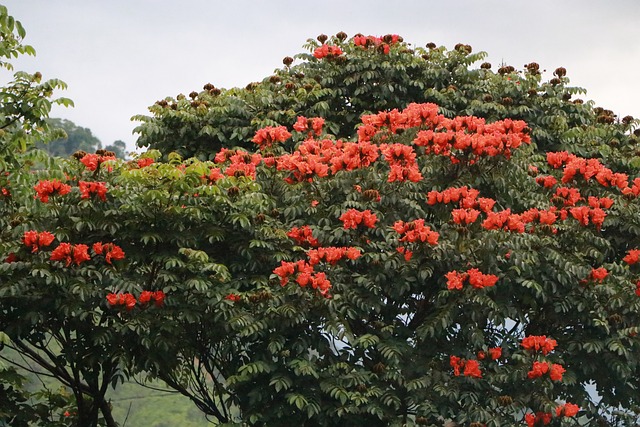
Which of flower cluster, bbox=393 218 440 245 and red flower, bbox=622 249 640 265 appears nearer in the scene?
flower cluster, bbox=393 218 440 245

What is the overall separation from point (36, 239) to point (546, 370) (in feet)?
16.3

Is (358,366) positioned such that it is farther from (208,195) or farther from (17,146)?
(17,146)

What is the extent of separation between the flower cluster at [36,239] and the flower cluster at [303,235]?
2292 mm

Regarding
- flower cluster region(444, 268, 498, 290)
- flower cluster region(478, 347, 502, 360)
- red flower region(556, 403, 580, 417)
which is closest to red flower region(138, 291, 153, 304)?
flower cluster region(444, 268, 498, 290)

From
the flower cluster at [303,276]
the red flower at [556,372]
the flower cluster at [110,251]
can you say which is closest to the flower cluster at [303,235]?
the flower cluster at [303,276]

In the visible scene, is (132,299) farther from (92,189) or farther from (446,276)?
(446,276)

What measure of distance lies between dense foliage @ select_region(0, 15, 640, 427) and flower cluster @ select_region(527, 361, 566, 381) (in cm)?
2

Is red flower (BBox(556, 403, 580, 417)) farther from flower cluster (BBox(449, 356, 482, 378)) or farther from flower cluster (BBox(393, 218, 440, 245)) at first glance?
flower cluster (BBox(393, 218, 440, 245))

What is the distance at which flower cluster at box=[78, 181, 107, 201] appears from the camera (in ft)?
27.3

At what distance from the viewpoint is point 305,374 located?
27.4 feet

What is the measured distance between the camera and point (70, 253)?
8.09m

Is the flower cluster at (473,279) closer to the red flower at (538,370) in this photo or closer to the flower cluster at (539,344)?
the flower cluster at (539,344)

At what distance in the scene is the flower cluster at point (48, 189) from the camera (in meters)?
8.32

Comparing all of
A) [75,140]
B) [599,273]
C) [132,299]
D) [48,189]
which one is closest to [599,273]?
[599,273]
